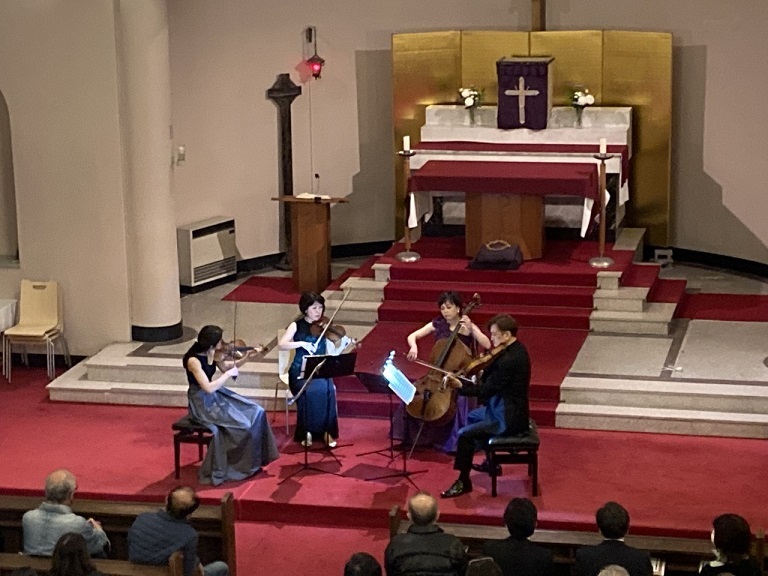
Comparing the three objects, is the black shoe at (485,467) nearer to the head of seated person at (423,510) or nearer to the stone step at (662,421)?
the stone step at (662,421)

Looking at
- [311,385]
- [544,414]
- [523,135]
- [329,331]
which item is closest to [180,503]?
[329,331]

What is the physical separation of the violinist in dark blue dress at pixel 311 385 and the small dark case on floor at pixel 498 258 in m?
2.90

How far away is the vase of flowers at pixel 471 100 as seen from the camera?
47.7ft

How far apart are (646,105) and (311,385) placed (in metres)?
5.75

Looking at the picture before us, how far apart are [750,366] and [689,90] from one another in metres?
4.16

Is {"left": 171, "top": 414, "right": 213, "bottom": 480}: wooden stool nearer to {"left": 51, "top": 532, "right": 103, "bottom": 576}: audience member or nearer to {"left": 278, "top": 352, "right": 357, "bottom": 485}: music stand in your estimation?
{"left": 278, "top": 352, "right": 357, "bottom": 485}: music stand

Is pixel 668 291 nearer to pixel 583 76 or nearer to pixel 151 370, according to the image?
pixel 583 76

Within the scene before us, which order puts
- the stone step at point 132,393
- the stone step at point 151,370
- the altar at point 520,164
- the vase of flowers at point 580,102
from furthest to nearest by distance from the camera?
the vase of flowers at point 580,102 → the altar at point 520,164 → the stone step at point 151,370 → the stone step at point 132,393

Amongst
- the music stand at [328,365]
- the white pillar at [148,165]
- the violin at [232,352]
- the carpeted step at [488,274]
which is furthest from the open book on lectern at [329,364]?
the carpeted step at [488,274]

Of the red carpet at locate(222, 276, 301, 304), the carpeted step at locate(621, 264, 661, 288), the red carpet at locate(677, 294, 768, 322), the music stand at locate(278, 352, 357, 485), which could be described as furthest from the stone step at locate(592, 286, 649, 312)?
the music stand at locate(278, 352, 357, 485)

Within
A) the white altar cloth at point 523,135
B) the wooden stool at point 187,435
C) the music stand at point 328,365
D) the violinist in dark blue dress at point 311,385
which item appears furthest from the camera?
the white altar cloth at point 523,135

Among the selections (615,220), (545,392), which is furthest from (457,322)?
(615,220)

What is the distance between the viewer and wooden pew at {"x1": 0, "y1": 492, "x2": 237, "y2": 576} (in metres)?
8.11

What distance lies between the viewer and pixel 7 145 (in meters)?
13.3
